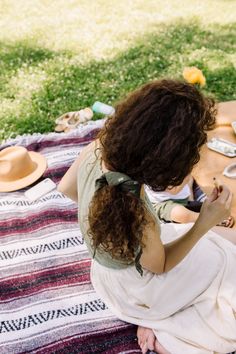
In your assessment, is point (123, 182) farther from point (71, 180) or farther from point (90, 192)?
point (71, 180)

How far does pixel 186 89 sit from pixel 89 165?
0.48m

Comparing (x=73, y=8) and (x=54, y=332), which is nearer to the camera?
(x=54, y=332)

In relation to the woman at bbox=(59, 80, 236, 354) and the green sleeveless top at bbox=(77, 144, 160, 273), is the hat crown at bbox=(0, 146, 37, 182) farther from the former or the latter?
the green sleeveless top at bbox=(77, 144, 160, 273)

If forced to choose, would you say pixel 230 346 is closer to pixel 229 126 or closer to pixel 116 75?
pixel 229 126

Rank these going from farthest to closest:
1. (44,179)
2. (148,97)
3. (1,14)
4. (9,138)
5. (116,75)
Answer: (1,14)
(116,75)
(9,138)
(44,179)
(148,97)

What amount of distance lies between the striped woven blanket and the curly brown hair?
0.69m

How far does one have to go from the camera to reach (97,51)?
4680mm

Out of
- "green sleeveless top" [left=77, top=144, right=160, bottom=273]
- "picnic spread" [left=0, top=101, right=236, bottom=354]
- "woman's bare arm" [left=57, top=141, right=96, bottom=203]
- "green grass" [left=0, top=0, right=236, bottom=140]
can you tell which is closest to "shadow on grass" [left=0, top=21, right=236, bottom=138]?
"green grass" [left=0, top=0, right=236, bottom=140]

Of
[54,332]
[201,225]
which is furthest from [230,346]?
[54,332]

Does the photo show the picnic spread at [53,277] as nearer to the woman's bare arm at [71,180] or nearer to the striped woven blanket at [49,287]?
the striped woven blanket at [49,287]

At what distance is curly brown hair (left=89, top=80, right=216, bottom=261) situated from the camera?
4.86ft

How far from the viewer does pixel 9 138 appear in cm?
344

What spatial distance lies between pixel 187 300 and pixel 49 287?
742 mm

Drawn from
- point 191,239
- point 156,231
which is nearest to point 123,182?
point 156,231
